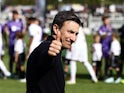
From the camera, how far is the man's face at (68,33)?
370 centimetres

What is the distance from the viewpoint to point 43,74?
383 cm

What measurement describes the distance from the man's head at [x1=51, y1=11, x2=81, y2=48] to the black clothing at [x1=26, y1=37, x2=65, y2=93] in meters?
0.11

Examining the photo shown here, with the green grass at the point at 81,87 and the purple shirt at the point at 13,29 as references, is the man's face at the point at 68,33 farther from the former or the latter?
the purple shirt at the point at 13,29

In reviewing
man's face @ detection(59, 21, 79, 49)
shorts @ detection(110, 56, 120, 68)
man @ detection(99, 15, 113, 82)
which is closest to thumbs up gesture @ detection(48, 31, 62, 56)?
man's face @ detection(59, 21, 79, 49)

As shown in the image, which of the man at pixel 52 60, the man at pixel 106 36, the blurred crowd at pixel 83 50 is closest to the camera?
A: the man at pixel 52 60

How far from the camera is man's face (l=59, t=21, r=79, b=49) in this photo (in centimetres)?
370

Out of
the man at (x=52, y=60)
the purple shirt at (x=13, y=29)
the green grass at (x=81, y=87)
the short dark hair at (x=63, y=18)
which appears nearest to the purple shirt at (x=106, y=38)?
the green grass at (x=81, y=87)

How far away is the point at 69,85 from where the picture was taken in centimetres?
1242

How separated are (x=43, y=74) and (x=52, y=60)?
0.27 m

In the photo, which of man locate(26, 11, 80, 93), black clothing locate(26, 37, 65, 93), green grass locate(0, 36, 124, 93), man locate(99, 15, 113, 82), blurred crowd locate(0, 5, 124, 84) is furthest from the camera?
man locate(99, 15, 113, 82)

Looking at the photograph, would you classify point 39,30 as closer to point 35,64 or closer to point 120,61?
point 120,61

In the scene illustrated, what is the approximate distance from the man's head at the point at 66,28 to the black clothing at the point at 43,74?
0.35ft

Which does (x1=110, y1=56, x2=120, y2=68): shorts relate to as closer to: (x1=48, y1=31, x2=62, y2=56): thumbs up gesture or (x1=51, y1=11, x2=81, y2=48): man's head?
(x1=51, y1=11, x2=81, y2=48): man's head

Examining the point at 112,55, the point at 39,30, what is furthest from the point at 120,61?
the point at 39,30
